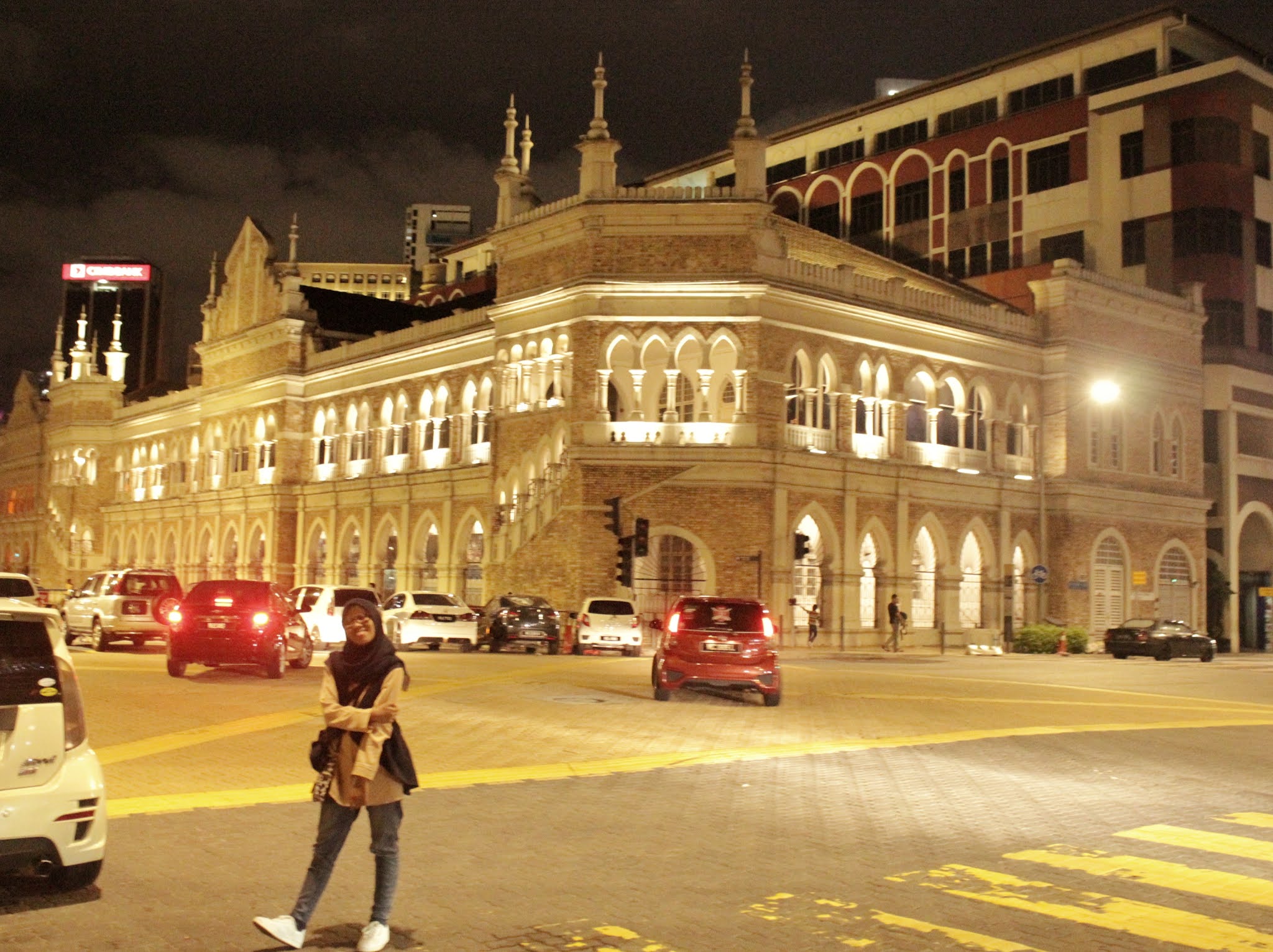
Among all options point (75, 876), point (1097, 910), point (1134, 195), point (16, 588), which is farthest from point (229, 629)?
point (1134, 195)

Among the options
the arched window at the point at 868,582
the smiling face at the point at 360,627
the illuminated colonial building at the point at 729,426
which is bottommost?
the smiling face at the point at 360,627

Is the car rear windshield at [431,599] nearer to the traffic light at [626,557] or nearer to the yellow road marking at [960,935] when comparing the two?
the traffic light at [626,557]

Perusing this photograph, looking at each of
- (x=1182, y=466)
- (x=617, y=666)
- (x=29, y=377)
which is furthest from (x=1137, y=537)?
(x=29, y=377)

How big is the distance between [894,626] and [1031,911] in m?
31.6

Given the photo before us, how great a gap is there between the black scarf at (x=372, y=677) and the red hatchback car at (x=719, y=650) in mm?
12805

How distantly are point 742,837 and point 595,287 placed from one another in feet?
96.9

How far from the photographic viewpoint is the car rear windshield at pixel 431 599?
3356 cm

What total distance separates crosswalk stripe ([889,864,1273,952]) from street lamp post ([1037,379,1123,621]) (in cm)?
3370

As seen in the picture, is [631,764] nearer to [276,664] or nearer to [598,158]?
[276,664]

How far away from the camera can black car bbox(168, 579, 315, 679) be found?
861 inches

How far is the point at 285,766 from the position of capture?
12992 mm

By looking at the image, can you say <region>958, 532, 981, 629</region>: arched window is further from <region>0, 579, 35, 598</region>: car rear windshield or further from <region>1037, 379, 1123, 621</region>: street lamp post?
<region>0, 579, 35, 598</region>: car rear windshield

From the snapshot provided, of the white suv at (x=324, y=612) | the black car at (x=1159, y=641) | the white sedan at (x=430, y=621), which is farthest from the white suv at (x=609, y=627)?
the black car at (x=1159, y=641)

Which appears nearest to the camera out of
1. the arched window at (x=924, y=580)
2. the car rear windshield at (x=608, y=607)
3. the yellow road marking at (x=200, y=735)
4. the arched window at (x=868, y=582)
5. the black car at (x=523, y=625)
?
the yellow road marking at (x=200, y=735)
